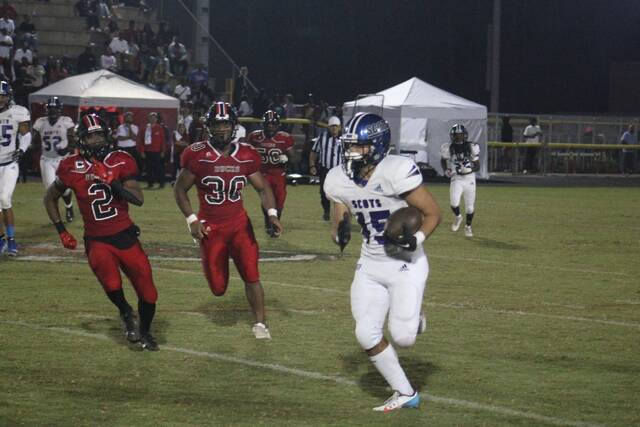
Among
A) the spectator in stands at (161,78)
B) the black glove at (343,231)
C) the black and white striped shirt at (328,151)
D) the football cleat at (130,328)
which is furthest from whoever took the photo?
the spectator in stands at (161,78)

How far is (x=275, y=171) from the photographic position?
1778 centimetres

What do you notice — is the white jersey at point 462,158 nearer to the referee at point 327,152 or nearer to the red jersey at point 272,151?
the referee at point 327,152

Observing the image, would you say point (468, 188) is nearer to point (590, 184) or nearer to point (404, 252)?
point (404, 252)

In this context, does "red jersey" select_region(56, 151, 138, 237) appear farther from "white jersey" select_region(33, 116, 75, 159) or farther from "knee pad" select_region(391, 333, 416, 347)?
"white jersey" select_region(33, 116, 75, 159)

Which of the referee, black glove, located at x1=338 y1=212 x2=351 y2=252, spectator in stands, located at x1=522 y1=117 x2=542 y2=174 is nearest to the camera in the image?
black glove, located at x1=338 y1=212 x2=351 y2=252

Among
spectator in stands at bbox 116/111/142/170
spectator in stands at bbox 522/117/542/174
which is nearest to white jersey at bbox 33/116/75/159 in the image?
spectator in stands at bbox 116/111/142/170

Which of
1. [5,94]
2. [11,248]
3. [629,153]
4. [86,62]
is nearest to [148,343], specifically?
[11,248]

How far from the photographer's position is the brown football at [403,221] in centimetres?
700

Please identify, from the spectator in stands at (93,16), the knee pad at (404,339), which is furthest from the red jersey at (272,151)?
the spectator in stands at (93,16)

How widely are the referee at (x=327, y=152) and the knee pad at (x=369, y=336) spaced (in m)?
12.2

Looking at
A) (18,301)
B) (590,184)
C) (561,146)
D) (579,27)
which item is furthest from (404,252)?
(579,27)

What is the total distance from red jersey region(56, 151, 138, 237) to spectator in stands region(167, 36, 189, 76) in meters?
26.7

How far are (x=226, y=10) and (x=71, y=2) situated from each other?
662cm

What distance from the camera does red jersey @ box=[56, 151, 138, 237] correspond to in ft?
29.1
